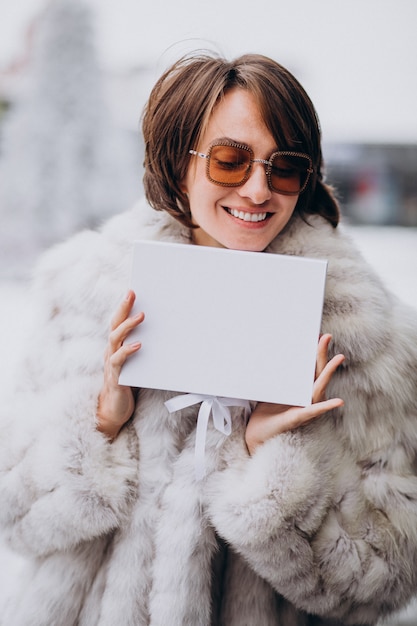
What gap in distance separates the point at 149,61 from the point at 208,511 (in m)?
2.23

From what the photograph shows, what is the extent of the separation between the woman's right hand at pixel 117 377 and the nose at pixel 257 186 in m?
0.27

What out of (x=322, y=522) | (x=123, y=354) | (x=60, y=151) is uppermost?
(x=60, y=151)

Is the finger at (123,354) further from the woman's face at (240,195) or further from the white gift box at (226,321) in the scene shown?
the woman's face at (240,195)

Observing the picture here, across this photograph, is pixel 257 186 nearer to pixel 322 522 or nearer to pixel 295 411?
pixel 295 411

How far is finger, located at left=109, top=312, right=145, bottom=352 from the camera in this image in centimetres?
86

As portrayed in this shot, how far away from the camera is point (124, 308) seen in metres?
0.86

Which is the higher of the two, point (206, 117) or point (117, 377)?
point (206, 117)

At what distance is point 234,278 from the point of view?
0.86 metres

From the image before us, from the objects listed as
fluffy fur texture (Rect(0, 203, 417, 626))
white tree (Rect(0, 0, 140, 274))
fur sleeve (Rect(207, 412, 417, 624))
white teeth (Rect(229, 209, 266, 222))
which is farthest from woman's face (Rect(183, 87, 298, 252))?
white tree (Rect(0, 0, 140, 274))

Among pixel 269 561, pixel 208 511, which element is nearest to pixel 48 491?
pixel 208 511

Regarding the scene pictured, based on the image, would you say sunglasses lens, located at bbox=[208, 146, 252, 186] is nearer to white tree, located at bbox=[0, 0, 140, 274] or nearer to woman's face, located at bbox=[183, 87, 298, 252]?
woman's face, located at bbox=[183, 87, 298, 252]

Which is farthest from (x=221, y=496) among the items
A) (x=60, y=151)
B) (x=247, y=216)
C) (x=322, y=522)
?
(x=60, y=151)

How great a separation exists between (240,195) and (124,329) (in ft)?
1.03

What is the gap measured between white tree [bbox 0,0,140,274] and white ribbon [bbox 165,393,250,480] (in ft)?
7.76
